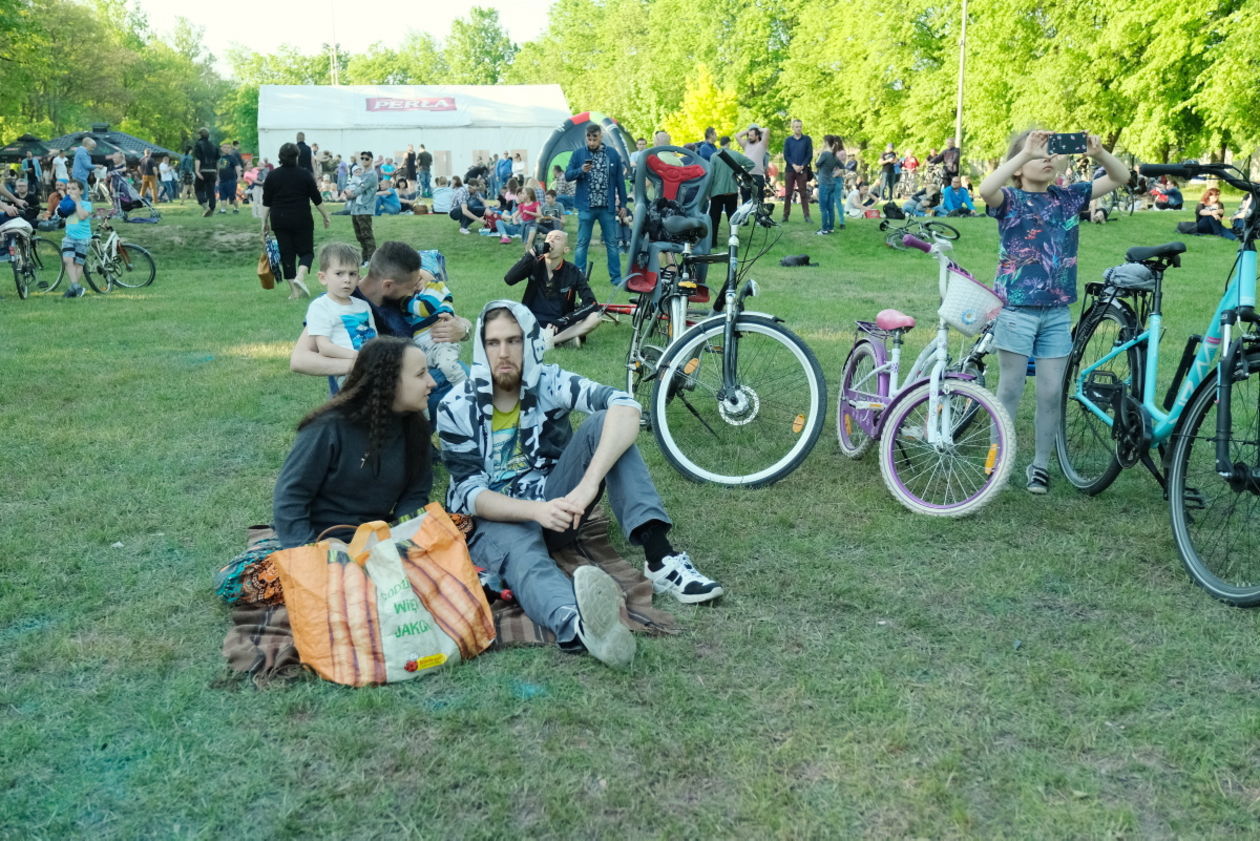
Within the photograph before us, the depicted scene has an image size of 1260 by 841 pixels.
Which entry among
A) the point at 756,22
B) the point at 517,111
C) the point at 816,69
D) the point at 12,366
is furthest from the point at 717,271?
the point at 756,22

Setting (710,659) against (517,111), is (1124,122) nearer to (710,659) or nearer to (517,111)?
(517,111)

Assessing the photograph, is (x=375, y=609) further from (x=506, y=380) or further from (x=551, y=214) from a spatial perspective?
(x=551, y=214)

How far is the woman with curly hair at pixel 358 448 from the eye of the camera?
374cm

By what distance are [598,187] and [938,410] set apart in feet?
30.4

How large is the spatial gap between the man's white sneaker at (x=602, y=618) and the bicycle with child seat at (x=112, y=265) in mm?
12845

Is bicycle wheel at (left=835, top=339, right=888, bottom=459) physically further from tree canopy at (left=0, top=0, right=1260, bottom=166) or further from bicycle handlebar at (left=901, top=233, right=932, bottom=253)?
tree canopy at (left=0, top=0, right=1260, bottom=166)

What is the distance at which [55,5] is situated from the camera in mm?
51406

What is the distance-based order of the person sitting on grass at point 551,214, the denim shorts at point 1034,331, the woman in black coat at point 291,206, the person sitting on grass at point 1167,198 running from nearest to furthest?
1. the denim shorts at point 1034,331
2. the woman in black coat at point 291,206
3. the person sitting on grass at point 551,214
4. the person sitting on grass at point 1167,198

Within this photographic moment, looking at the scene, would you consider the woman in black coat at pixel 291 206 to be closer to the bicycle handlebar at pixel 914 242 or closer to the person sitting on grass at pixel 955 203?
the bicycle handlebar at pixel 914 242

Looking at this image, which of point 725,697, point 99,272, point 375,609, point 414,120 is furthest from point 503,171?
point 725,697

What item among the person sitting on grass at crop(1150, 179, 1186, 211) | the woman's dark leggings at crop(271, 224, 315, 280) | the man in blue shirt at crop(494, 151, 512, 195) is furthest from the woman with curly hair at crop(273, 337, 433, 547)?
the man in blue shirt at crop(494, 151, 512, 195)

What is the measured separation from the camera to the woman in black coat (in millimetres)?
12492

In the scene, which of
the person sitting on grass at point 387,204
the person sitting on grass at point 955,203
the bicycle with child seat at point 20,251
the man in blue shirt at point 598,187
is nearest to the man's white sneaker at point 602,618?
the man in blue shirt at point 598,187

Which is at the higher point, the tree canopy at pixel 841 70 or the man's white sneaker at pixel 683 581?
the tree canopy at pixel 841 70
